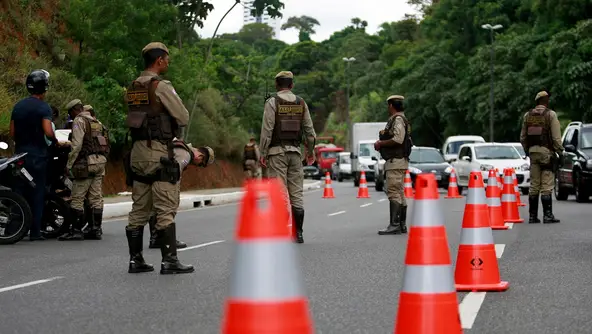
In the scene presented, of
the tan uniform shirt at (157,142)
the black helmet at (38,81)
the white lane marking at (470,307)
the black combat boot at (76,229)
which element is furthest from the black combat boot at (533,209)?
the white lane marking at (470,307)

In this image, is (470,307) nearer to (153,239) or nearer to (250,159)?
(153,239)

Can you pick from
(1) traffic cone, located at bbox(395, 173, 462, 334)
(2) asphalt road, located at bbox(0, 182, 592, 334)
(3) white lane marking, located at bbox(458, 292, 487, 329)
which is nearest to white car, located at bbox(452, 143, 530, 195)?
(2) asphalt road, located at bbox(0, 182, 592, 334)

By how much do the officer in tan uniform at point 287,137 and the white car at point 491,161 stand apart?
1686 centimetres

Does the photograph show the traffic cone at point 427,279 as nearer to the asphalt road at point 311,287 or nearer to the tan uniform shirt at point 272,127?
the asphalt road at point 311,287

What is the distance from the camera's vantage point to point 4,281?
31.8ft

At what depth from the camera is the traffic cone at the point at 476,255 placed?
834 centimetres

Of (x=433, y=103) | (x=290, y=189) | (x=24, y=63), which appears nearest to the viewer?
(x=290, y=189)

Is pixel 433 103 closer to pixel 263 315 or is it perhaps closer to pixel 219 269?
pixel 219 269

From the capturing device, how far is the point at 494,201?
13984mm

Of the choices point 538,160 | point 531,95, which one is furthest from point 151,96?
point 531,95

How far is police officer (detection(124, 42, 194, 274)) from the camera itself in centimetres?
980

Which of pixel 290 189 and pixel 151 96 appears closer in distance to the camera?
pixel 151 96

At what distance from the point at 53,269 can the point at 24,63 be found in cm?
1763

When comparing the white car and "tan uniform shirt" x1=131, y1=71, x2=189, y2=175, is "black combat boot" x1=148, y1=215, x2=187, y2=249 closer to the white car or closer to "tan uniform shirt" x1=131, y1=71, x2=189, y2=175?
"tan uniform shirt" x1=131, y1=71, x2=189, y2=175
